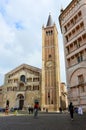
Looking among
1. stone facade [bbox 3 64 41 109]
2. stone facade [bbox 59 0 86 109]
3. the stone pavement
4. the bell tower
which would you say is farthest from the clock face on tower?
the stone pavement

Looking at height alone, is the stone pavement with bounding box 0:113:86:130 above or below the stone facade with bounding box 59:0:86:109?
below

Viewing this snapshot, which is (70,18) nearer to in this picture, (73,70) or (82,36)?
(82,36)

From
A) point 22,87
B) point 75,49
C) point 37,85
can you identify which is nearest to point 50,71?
point 37,85

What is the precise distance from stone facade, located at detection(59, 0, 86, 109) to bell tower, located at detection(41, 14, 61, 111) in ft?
86.3

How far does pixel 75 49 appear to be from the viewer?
25.4 m

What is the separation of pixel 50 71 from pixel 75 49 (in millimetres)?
30602

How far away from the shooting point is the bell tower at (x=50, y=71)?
51.3m

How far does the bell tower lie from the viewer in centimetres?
5134

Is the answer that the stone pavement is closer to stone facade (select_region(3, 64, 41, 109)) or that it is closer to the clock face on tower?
stone facade (select_region(3, 64, 41, 109))

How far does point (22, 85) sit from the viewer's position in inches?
2221

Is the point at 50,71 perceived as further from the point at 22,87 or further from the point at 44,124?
the point at 44,124

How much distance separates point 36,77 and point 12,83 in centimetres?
867

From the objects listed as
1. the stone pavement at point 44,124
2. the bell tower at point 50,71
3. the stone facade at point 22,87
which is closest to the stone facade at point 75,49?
the stone pavement at point 44,124

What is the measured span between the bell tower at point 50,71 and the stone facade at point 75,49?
26.3m
